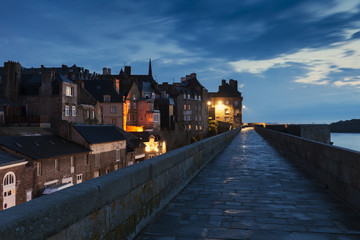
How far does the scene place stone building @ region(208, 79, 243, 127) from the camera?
109m

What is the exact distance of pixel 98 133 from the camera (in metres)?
46.8

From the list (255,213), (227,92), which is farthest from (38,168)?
(227,92)

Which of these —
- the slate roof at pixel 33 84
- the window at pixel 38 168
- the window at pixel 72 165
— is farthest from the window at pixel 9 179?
the slate roof at pixel 33 84

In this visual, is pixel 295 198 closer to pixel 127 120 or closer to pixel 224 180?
pixel 224 180

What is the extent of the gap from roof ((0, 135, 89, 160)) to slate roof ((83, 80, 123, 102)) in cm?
2278

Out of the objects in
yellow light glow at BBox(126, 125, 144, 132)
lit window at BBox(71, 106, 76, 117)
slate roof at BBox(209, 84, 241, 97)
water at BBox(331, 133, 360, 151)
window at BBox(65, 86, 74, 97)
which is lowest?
water at BBox(331, 133, 360, 151)

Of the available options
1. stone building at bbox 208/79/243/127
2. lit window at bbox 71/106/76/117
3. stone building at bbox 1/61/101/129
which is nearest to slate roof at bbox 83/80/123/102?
stone building at bbox 1/61/101/129

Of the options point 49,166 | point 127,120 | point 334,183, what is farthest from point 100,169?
point 334,183

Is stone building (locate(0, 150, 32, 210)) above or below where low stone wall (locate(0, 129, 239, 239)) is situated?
below

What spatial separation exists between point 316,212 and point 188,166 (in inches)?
154

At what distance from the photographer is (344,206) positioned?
21.2 ft

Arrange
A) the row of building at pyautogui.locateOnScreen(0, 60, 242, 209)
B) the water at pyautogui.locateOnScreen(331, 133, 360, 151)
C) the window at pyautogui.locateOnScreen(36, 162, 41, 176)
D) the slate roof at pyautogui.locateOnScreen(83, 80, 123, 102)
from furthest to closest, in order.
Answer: the water at pyautogui.locateOnScreen(331, 133, 360, 151) < the slate roof at pyautogui.locateOnScreen(83, 80, 123, 102) < the window at pyautogui.locateOnScreen(36, 162, 41, 176) < the row of building at pyautogui.locateOnScreen(0, 60, 242, 209)

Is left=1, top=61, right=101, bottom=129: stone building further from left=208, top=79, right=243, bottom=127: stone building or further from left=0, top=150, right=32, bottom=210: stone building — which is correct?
left=208, top=79, right=243, bottom=127: stone building

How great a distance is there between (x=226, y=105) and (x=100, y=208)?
107871 mm
